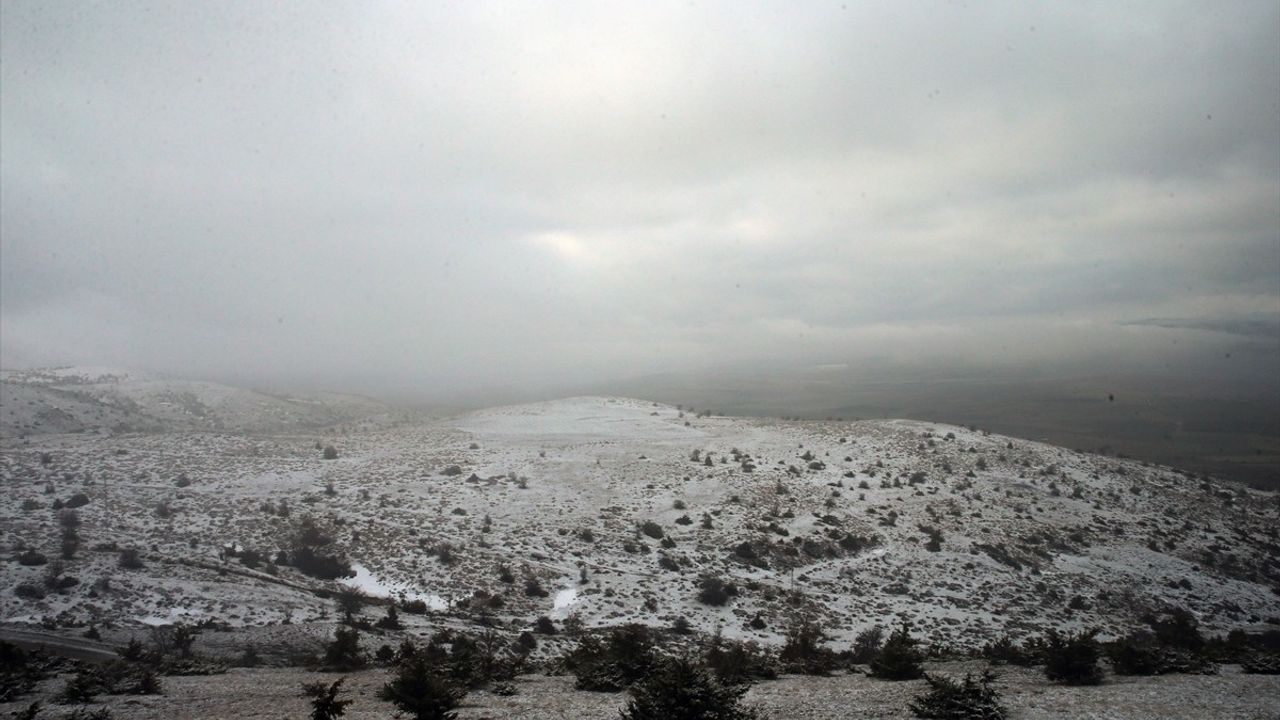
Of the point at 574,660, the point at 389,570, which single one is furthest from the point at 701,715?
the point at 389,570

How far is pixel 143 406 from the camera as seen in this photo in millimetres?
53125

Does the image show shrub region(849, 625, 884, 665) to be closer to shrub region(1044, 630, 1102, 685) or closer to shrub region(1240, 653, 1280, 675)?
shrub region(1044, 630, 1102, 685)

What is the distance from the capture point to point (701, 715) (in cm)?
791

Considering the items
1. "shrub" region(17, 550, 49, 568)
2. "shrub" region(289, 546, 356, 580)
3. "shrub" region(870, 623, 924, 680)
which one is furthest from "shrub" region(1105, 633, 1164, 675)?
"shrub" region(17, 550, 49, 568)

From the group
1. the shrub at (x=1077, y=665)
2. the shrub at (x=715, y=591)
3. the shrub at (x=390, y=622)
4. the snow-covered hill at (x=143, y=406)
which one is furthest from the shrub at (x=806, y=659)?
the snow-covered hill at (x=143, y=406)

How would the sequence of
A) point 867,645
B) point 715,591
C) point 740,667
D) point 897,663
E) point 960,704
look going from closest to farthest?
point 960,704, point 897,663, point 740,667, point 867,645, point 715,591

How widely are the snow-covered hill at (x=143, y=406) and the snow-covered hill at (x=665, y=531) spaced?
10.3 m

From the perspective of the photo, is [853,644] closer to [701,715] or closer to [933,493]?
[701,715]

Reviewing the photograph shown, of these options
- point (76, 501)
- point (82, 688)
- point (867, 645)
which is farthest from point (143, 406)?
point (867, 645)

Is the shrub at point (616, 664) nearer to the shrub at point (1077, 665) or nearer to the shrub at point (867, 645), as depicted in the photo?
the shrub at point (867, 645)

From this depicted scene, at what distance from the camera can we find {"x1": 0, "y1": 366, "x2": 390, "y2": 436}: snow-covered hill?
41.0 m

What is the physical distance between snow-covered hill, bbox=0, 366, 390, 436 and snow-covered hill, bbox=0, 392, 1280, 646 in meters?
10.3

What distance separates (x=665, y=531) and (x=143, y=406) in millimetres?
56856

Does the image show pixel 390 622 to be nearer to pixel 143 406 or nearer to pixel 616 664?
pixel 616 664
